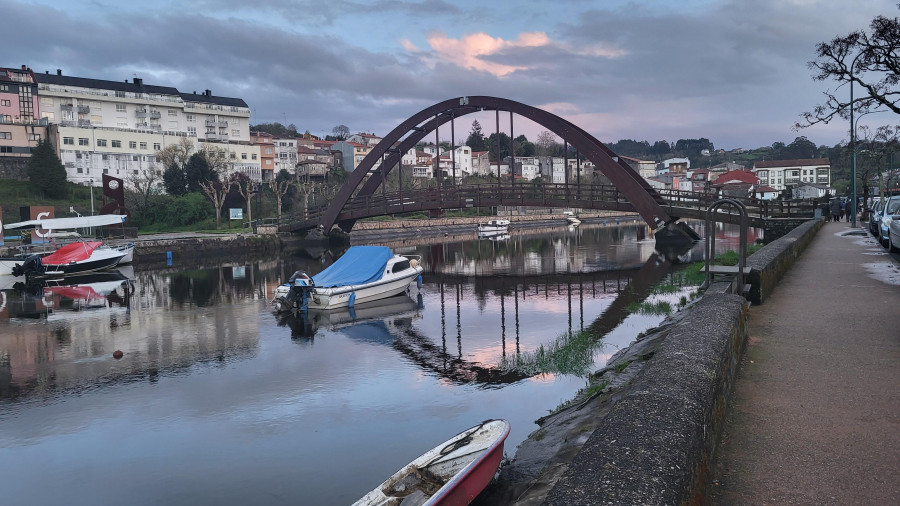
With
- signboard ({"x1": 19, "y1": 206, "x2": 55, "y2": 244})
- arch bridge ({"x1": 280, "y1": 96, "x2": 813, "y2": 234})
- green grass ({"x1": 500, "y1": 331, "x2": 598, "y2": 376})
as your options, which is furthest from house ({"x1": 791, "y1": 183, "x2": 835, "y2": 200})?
green grass ({"x1": 500, "y1": 331, "x2": 598, "y2": 376})

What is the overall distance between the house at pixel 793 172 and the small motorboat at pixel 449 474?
13594 centimetres

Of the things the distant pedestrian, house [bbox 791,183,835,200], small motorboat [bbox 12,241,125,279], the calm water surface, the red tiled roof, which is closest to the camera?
the calm water surface

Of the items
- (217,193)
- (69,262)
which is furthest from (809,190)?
(69,262)

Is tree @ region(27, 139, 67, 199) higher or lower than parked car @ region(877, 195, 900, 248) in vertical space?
higher

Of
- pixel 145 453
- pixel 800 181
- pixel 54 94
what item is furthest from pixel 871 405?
pixel 800 181

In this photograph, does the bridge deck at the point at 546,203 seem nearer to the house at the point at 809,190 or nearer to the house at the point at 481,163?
the house at the point at 481,163

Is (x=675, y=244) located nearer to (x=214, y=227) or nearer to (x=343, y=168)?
(x=214, y=227)

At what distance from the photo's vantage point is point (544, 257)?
130ft

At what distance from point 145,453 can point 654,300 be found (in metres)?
15.8

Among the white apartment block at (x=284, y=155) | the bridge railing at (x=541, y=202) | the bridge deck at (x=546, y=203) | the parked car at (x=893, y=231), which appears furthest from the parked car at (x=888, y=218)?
the white apartment block at (x=284, y=155)

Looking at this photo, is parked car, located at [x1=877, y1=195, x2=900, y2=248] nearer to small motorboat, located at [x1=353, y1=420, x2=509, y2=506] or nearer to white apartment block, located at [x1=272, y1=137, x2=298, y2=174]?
small motorboat, located at [x1=353, y1=420, x2=509, y2=506]

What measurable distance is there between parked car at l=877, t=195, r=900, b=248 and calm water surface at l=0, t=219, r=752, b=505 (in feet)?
22.1

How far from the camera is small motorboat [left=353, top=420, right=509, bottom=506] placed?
20.9 ft

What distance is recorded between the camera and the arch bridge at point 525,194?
37594mm
